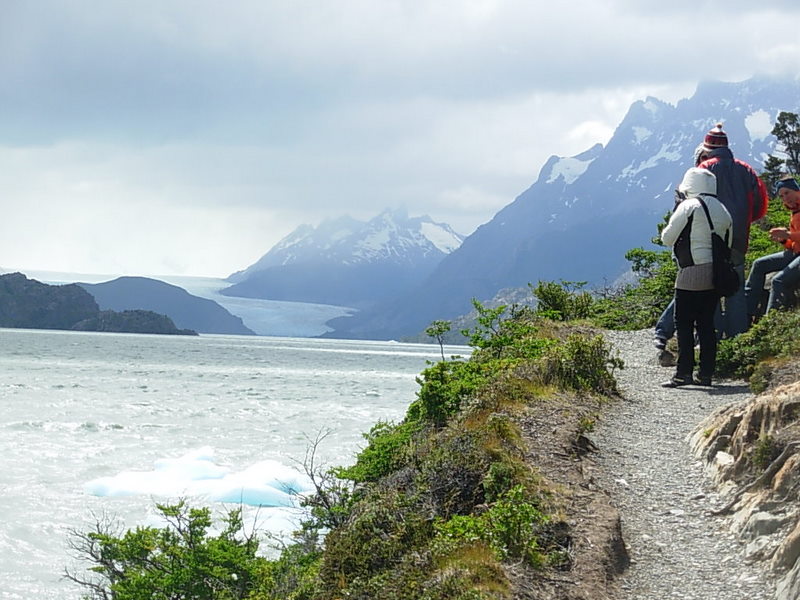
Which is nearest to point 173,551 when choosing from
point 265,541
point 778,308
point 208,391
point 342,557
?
point 265,541

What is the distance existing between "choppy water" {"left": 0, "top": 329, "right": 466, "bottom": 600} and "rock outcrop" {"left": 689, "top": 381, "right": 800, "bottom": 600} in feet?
31.0

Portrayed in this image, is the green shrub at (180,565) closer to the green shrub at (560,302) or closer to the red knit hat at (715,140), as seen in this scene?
the green shrub at (560,302)

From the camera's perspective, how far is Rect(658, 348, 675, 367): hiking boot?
461 inches

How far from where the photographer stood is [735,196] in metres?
10.7

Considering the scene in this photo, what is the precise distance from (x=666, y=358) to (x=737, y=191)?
2457mm

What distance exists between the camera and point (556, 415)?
829 centimetres

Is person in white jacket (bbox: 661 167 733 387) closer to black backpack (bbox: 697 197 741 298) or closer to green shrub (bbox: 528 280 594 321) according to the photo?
black backpack (bbox: 697 197 741 298)

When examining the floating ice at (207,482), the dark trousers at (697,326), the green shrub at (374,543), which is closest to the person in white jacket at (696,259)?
the dark trousers at (697,326)

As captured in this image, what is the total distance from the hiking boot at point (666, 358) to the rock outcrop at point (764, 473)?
4.65 m

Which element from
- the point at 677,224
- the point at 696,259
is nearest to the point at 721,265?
the point at 696,259

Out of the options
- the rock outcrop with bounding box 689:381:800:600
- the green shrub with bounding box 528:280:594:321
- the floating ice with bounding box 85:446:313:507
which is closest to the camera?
the rock outcrop with bounding box 689:381:800:600

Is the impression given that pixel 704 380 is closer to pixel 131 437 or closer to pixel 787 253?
pixel 787 253

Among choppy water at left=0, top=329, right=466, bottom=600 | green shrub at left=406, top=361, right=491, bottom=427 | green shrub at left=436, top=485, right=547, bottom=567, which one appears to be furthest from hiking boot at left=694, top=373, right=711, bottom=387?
choppy water at left=0, top=329, right=466, bottom=600

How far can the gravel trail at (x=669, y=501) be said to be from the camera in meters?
5.03
